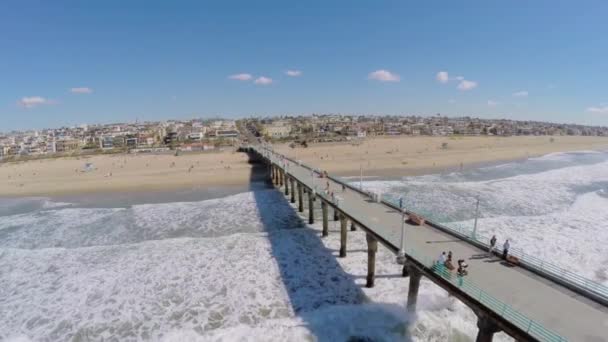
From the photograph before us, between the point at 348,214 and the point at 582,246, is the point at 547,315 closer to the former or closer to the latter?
the point at 348,214

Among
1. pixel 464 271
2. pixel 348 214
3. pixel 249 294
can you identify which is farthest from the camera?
pixel 348 214

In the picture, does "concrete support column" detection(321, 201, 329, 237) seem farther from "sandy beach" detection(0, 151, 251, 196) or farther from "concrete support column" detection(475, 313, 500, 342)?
"sandy beach" detection(0, 151, 251, 196)

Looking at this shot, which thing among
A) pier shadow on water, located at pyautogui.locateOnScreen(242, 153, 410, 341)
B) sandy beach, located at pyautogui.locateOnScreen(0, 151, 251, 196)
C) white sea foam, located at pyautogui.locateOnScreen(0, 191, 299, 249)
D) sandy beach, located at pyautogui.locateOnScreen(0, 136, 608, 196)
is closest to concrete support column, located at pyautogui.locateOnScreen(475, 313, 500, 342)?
pier shadow on water, located at pyautogui.locateOnScreen(242, 153, 410, 341)

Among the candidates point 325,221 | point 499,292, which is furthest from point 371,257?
point 325,221

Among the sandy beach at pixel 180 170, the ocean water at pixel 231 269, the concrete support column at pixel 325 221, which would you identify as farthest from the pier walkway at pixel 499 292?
the sandy beach at pixel 180 170

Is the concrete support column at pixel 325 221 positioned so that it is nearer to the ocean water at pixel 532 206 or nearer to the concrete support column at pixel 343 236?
the concrete support column at pixel 343 236

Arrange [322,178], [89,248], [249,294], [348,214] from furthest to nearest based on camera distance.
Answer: [322,178]
[89,248]
[348,214]
[249,294]

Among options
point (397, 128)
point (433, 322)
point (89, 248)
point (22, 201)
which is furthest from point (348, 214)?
point (397, 128)
